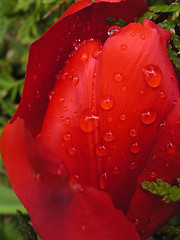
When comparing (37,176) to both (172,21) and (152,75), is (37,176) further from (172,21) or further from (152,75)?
(172,21)

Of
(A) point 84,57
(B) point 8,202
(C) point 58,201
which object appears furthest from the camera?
(B) point 8,202

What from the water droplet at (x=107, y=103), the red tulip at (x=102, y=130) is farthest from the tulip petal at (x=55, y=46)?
the water droplet at (x=107, y=103)

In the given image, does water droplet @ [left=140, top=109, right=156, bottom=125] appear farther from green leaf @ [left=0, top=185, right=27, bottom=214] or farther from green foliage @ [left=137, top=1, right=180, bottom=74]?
green leaf @ [left=0, top=185, right=27, bottom=214]

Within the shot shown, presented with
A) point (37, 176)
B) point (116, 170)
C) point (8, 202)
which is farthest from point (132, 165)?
point (8, 202)

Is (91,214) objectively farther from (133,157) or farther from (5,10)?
(5,10)

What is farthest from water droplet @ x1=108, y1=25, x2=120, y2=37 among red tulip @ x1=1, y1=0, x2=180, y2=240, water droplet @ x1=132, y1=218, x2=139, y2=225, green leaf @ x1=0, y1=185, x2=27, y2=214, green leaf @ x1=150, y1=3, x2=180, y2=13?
green leaf @ x1=0, y1=185, x2=27, y2=214

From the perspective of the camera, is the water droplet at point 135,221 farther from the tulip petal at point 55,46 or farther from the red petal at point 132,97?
the tulip petal at point 55,46

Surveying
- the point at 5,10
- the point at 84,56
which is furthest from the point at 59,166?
the point at 5,10
